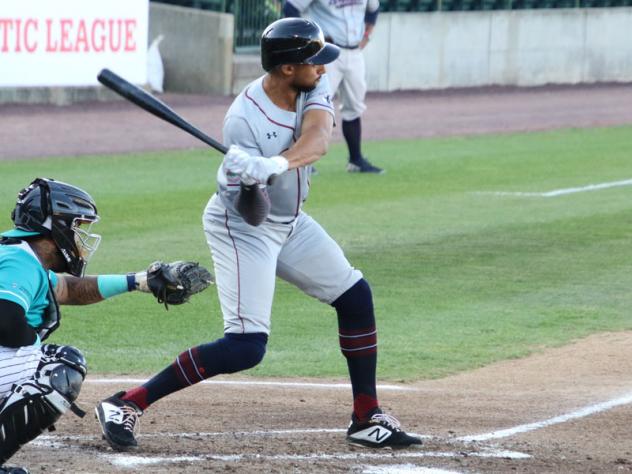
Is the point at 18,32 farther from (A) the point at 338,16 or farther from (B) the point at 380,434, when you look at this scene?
(B) the point at 380,434

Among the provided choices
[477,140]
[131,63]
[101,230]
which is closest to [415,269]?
[101,230]

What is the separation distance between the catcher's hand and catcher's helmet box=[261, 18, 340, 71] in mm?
852

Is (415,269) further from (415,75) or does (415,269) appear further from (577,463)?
(415,75)

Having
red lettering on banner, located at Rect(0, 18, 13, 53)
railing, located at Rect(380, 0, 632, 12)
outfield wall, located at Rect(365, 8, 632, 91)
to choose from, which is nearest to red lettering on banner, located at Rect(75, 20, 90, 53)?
red lettering on banner, located at Rect(0, 18, 13, 53)

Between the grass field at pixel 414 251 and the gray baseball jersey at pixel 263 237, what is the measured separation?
5.06 ft

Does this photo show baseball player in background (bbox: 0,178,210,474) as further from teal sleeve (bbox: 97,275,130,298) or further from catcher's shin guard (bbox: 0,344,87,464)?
teal sleeve (bbox: 97,275,130,298)

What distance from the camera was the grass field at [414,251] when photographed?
24.4ft

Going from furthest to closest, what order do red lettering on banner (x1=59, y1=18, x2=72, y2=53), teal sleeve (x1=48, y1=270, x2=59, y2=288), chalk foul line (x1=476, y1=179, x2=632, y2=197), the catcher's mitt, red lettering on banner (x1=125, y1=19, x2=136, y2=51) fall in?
red lettering on banner (x1=125, y1=19, x2=136, y2=51), red lettering on banner (x1=59, y1=18, x2=72, y2=53), chalk foul line (x1=476, y1=179, x2=632, y2=197), the catcher's mitt, teal sleeve (x1=48, y1=270, x2=59, y2=288)

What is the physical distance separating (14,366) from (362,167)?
9.87 meters

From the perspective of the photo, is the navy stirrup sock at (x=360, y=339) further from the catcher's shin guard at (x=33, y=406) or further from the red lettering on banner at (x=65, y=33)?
the red lettering on banner at (x=65, y=33)

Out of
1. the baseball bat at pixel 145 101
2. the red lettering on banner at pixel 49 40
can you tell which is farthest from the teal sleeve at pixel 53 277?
the red lettering on banner at pixel 49 40

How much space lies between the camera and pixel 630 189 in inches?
532

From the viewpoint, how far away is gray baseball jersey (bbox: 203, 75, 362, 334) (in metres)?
5.22

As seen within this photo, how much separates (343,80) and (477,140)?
4221 mm
